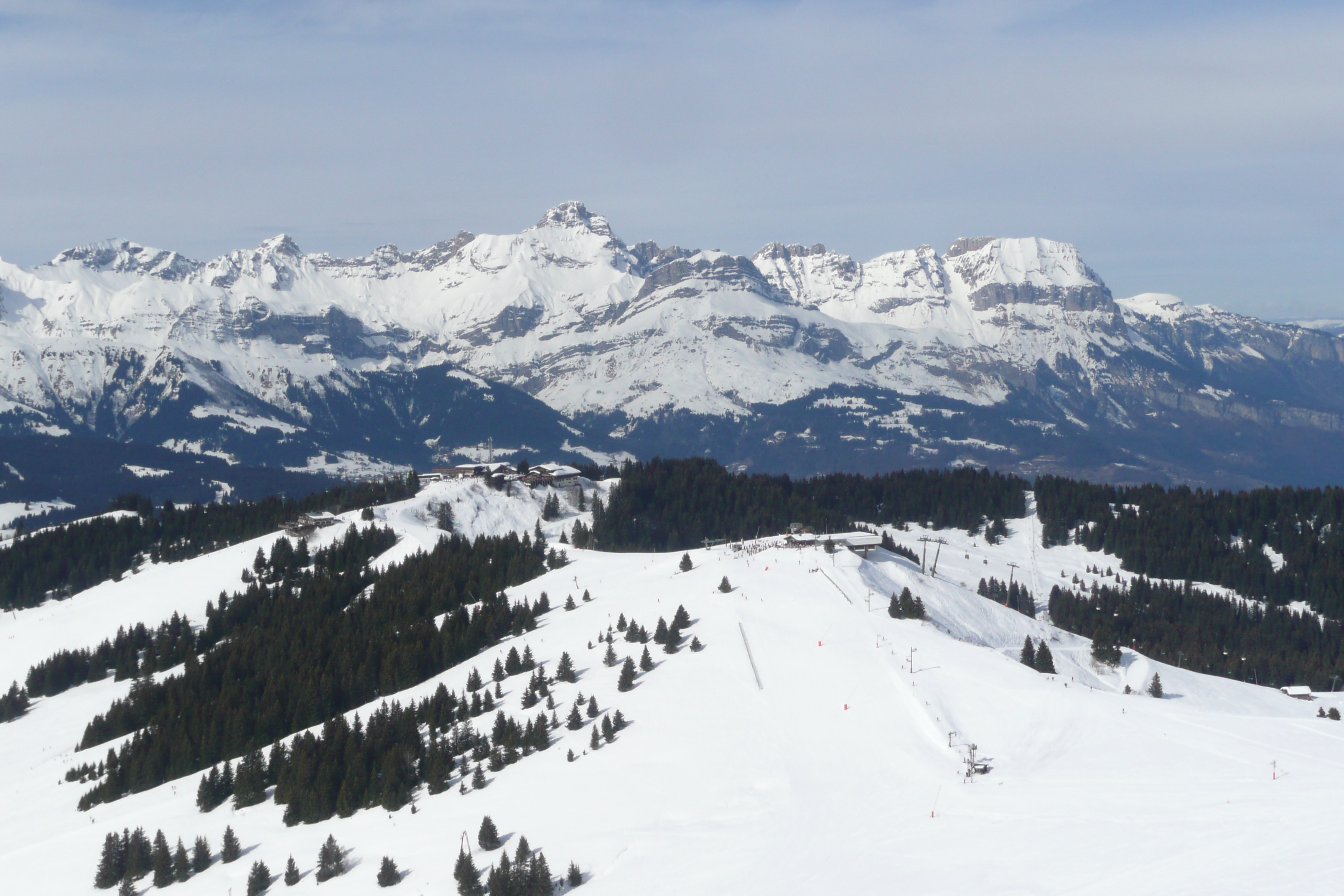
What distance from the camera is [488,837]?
70.1m

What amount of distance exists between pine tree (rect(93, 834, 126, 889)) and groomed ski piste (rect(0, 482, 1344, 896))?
139cm

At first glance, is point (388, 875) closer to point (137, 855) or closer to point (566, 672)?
point (137, 855)

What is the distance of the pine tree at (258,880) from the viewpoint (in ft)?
232

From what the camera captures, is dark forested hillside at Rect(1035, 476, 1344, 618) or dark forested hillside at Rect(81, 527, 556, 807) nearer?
dark forested hillside at Rect(81, 527, 556, 807)

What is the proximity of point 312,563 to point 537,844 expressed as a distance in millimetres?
100711

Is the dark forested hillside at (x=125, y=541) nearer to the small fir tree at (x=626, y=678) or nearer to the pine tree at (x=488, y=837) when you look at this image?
the small fir tree at (x=626, y=678)

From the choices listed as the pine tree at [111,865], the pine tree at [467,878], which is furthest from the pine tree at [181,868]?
the pine tree at [467,878]

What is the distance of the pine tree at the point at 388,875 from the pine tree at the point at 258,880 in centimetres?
790

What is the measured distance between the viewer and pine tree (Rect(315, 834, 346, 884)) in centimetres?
7050

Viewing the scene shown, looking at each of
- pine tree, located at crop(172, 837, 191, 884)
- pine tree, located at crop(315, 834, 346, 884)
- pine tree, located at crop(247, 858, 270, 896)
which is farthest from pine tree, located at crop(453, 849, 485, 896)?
pine tree, located at crop(172, 837, 191, 884)

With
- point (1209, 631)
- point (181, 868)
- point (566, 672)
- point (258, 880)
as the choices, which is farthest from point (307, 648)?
point (1209, 631)

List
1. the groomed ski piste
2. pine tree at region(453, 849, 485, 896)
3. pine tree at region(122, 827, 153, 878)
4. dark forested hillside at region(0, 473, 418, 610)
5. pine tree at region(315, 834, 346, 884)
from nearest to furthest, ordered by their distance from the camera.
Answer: the groomed ski piste → pine tree at region(453, 849, 485, 896) → pine tree at region(315, 834, 346, 884) → pine tree at region(122, 827, 153, 878) → dark forested hillside at region(0, 473, 418, 610)

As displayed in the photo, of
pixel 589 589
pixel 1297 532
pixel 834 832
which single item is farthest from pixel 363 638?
pixel 1297 532

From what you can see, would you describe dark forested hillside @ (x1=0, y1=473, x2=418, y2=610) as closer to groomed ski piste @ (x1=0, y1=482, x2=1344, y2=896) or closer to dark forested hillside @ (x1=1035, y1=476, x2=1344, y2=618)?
groomed ski piste @ (x1=0, y1=482, x2=1344, y2=896)
